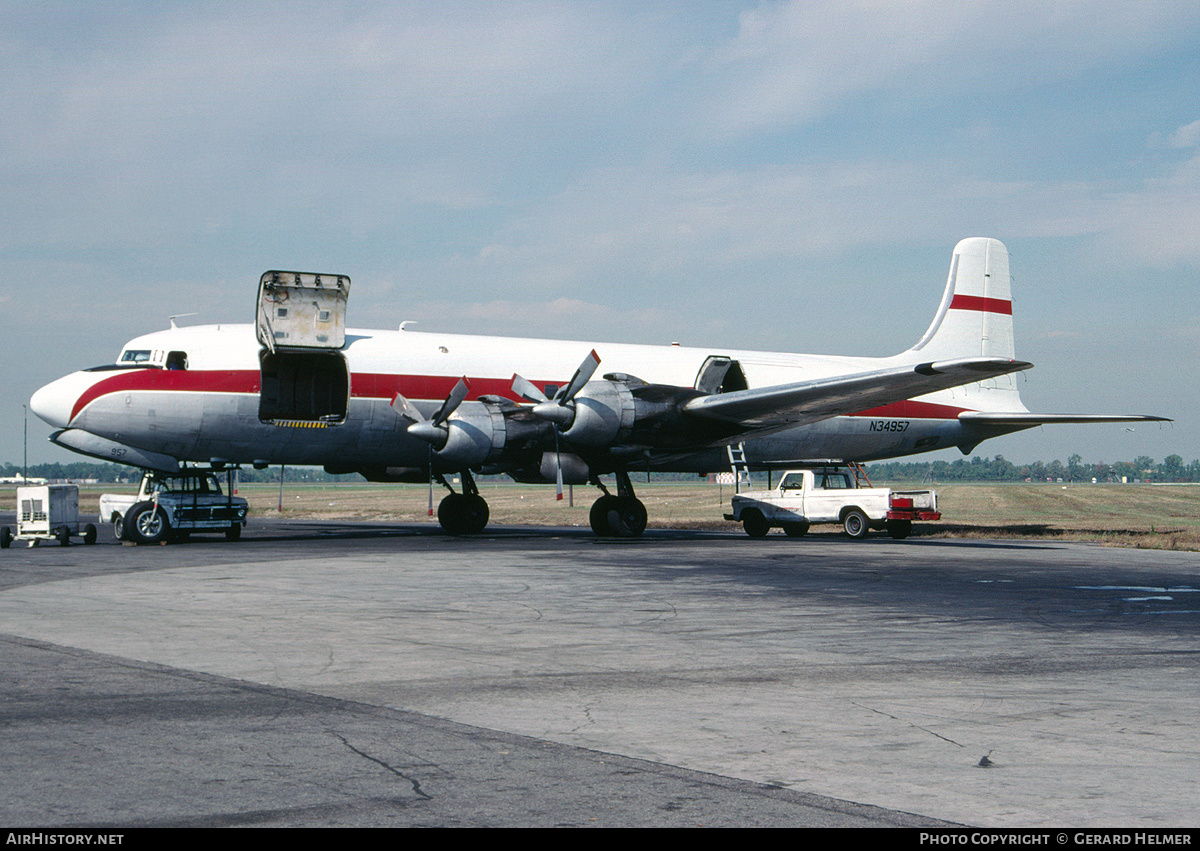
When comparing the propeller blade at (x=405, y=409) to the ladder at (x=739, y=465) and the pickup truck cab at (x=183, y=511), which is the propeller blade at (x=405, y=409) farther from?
the ladder at (x=739, y=465)

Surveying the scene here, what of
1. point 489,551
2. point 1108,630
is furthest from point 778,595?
point 489,551

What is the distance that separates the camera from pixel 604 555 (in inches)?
846

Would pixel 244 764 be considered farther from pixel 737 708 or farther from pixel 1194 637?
pixel 1194 637

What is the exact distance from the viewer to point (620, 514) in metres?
27.5

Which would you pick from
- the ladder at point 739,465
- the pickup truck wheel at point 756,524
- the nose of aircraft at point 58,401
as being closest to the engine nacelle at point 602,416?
the ladder at point 739,465

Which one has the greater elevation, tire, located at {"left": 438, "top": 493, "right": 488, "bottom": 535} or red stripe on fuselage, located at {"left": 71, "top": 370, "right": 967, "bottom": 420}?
red stripe on fuselage, located at {"left": 71, "top": 370, "right": 967, "bottom": 420}

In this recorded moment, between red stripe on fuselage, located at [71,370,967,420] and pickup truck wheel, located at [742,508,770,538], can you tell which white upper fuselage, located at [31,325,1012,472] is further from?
pickup truck wheel, located at [742,508,770,538]

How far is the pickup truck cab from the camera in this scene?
24984 mm

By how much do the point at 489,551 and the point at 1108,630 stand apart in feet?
44.8

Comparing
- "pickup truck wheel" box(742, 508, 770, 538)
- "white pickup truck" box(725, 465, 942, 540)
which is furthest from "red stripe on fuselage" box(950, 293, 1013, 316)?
"pickup truck wheel" box(742, 508, 770, 538)

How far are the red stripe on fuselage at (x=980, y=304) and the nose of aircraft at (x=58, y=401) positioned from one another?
2692cm

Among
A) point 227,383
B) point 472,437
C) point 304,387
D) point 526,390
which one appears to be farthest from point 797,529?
point 227,383

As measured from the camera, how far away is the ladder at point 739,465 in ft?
98.7

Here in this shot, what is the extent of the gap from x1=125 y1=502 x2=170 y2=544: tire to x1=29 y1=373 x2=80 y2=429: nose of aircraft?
8.84 ft
